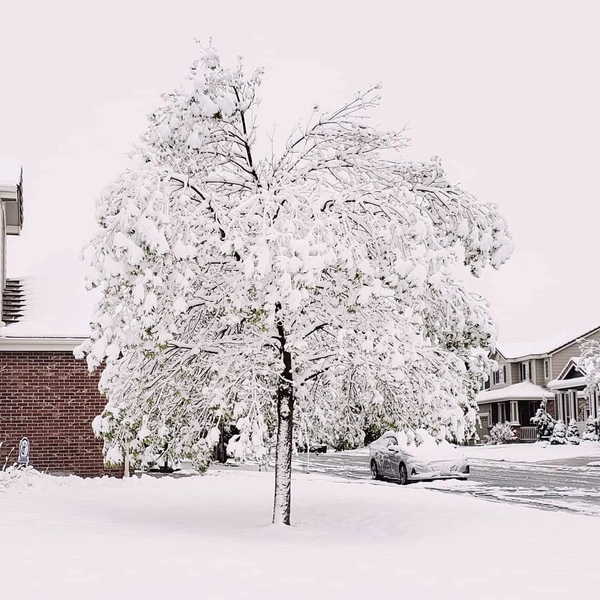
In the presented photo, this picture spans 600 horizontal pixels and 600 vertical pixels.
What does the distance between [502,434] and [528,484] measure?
3441 cm

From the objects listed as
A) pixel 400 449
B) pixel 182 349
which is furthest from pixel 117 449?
pixel 400 449

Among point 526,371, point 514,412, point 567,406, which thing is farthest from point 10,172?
point 526,371

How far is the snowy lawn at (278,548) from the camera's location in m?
8.55

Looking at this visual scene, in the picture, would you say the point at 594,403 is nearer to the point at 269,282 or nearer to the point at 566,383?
the point at 566,383

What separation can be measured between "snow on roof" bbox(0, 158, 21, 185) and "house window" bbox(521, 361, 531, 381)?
49.4 m

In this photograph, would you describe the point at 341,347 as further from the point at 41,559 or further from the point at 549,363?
the point at 549,363

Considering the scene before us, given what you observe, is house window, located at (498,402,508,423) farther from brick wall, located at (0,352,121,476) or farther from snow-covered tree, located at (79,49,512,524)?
snow-covered tree, located at (79,49,512,524)

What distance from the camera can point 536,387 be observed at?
63.0 metres

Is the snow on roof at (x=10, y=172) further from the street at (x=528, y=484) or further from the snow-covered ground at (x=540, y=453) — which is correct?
the snow-covered ground at (x=540, y=453)

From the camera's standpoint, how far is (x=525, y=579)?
929 cm

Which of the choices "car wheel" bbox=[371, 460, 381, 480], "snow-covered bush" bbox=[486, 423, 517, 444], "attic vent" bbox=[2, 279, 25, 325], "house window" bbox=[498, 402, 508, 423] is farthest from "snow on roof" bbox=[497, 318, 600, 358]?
"attic vent" bbox=[2, 279, 25, 325]

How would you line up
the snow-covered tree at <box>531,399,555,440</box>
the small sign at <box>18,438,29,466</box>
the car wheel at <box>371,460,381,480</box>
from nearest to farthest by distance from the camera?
the small sign at <box>18,438,29,466</box>
the car wheel at <box>371,460,381,480</box>
the snow-covered tree at <box>531,399,555,440</box>

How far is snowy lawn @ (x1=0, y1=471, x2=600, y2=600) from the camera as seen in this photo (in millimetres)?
8547

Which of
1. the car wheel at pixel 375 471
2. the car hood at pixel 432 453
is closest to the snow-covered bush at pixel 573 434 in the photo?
the car wheel at pixel 375 471
